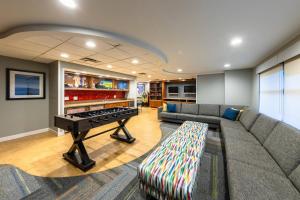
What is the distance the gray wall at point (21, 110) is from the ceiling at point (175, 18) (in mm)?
2098

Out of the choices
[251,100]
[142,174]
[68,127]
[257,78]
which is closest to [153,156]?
[142,174]

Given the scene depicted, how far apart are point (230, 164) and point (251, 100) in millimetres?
4440

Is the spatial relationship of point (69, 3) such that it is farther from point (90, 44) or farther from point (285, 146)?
point (285, 146)

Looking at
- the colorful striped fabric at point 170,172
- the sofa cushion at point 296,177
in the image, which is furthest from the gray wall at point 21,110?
the sofa cushion at point 296,177

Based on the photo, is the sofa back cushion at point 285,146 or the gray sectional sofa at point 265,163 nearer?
the gray sectional sofa at point 265,163

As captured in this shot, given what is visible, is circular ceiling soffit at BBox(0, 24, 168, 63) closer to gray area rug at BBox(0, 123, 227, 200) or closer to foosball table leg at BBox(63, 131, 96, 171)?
foosball table leg at BBox(63, 131, 96, 171)

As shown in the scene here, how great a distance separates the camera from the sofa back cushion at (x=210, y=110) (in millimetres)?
4754

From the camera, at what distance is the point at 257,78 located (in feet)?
13.8

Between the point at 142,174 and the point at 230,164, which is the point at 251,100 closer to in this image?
the point at 230,164

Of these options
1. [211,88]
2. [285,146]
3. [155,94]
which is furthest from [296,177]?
[155,94]

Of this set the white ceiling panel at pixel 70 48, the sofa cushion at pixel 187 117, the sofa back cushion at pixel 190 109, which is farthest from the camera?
the sofa back cushion at pixel 190 109

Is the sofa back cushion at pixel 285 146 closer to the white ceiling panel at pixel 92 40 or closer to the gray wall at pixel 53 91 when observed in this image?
the white ceiling panel at pixel 92 40

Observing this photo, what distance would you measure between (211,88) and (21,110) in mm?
7244

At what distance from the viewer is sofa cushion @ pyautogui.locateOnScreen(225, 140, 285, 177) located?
4.89 feet
